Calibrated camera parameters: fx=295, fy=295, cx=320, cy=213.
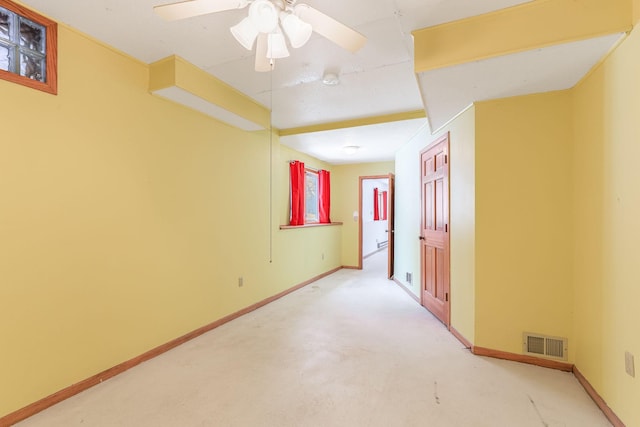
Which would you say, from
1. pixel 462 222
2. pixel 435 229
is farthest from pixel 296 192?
pixel 462 222

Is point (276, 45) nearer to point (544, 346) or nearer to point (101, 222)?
point (101, 222)

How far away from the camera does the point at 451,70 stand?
1961mm

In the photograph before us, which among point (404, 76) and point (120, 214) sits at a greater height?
point (404, 76)

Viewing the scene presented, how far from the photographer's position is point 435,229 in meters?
3.47

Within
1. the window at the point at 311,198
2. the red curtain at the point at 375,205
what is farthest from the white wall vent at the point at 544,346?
the red curtain at the point at 375,205

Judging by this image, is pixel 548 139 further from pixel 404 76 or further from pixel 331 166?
pixel 331 166

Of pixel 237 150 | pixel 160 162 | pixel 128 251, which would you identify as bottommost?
pixel 128 251

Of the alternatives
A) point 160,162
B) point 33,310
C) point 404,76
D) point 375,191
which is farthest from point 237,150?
point 375,191

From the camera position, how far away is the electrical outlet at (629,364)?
1.55m

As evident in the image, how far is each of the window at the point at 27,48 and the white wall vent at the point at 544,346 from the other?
3851 mm

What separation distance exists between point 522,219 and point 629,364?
1.10 m

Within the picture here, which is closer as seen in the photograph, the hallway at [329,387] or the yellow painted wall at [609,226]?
the yellow painted wall at [609,226]

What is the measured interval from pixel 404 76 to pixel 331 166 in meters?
3.90

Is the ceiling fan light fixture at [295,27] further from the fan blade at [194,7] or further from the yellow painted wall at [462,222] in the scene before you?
the yellow painted wall at [462,222]
